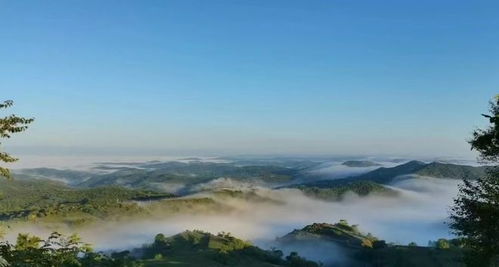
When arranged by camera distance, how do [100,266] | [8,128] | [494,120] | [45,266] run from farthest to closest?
1. [100,266]
2. [494,120]
3. [8,128]
4. [45,266]

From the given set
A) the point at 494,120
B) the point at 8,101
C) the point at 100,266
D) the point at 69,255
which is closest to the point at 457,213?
the point at 494,120

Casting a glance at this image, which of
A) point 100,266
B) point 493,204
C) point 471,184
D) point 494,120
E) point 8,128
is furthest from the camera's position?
point 100,266

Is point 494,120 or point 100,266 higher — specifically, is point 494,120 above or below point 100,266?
above

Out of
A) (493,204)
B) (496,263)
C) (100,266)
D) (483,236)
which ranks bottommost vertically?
(100,266)

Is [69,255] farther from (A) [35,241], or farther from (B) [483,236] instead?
(B) [483,236]

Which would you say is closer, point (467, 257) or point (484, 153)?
point (484, 153)

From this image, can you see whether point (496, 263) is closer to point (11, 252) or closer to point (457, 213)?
point (457, 213)

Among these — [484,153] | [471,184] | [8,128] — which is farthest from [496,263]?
[8,128]
